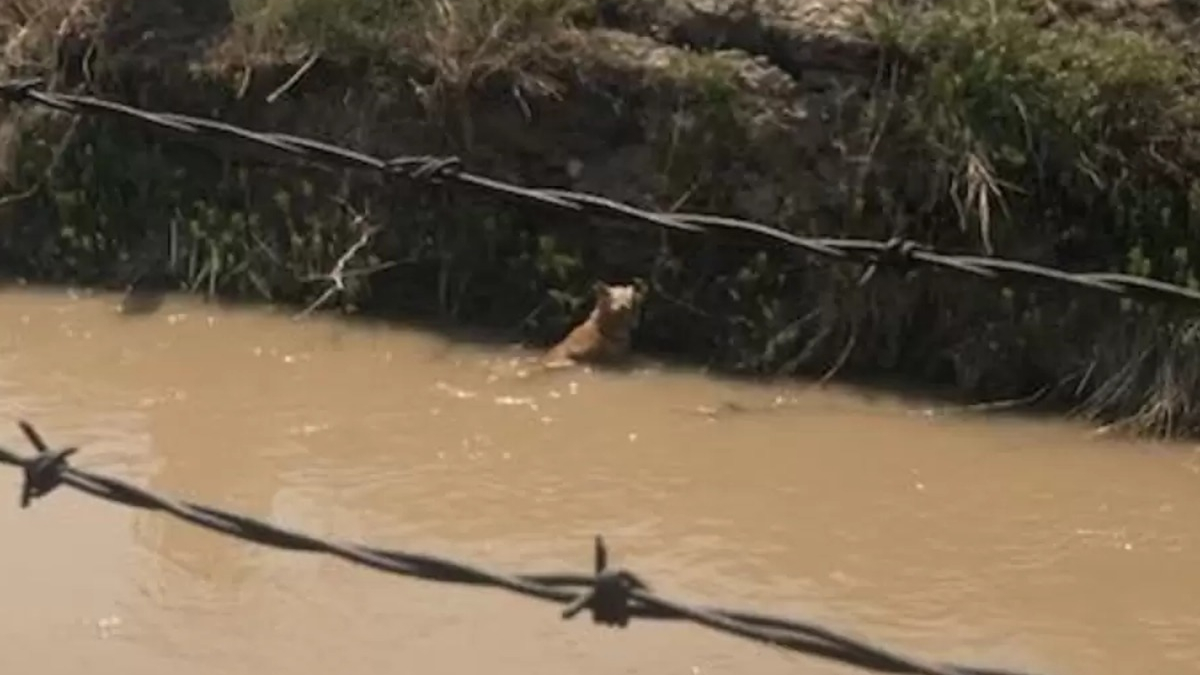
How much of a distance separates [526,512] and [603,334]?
3.19 ft

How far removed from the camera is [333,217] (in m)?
6.67

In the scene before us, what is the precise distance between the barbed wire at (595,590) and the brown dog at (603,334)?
3753mm

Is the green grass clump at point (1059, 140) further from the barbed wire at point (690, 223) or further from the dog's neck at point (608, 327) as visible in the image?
the barbed wire at point (690, 223)

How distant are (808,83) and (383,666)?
2.49 m

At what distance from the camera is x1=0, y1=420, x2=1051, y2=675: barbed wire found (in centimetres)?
191

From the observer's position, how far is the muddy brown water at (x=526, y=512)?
447 centimetres

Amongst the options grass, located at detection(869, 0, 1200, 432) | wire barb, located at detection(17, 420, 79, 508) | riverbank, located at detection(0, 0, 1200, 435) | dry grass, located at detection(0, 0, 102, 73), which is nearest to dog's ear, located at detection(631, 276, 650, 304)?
riverbank, located at detection(0, 0, 1200, 435)

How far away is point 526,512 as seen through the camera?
5160mm

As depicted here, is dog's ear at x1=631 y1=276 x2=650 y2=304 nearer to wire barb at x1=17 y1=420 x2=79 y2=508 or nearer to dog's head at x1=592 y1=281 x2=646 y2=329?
dog's head at x1=592 y1=281 x2=646 y2=329

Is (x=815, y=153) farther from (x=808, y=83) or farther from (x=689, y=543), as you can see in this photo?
(x=689, y=543)

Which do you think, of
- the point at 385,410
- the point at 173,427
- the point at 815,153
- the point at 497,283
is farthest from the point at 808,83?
the point at 173,427

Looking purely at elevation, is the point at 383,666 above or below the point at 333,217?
below

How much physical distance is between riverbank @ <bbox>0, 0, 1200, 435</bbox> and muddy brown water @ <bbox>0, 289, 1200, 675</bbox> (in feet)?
0.72

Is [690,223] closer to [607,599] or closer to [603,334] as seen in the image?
[607,599]
